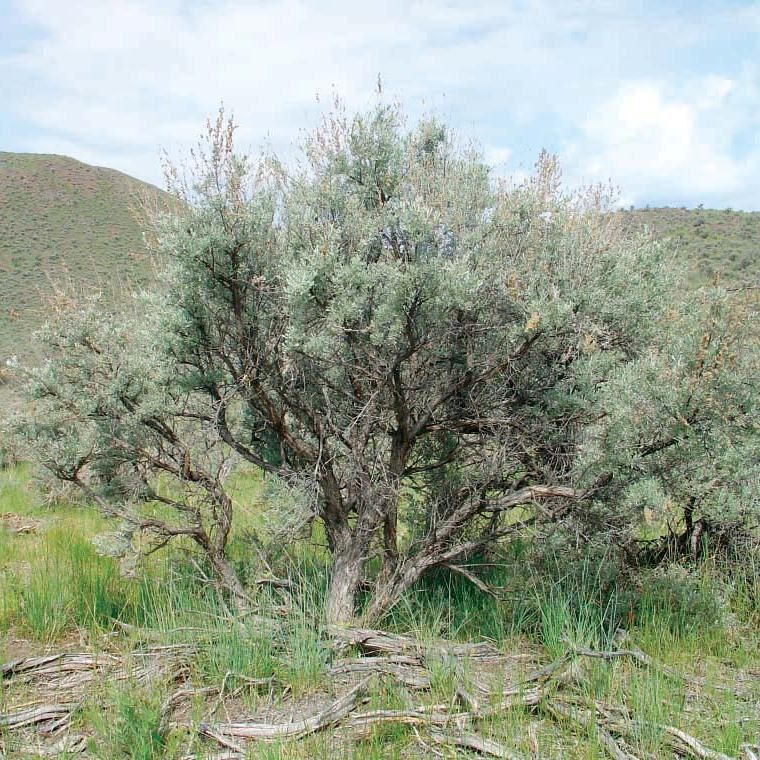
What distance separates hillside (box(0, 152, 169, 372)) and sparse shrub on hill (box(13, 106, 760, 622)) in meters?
26.3

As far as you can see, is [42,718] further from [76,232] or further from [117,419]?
[76,232]

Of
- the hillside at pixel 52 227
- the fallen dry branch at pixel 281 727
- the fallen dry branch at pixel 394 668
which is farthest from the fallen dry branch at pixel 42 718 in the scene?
the hillside at pixel 52 227

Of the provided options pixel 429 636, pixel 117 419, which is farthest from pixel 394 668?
pixel 117 419

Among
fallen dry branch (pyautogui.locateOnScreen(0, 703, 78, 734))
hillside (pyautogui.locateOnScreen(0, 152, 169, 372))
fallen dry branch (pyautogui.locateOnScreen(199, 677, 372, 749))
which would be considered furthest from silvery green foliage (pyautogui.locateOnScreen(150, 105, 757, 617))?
hillside (pyautogui.locateOnScreen(0, 152, 169, 372))

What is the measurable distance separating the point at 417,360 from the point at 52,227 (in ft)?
151

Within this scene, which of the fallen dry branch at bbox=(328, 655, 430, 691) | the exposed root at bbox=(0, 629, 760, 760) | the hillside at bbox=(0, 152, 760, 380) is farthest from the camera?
the hillside at bbox=(0, 152, 760, 380)

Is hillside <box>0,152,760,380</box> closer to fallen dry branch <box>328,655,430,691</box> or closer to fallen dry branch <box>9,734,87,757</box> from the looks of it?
fallen dry branch <box>328,655,430,691</box>

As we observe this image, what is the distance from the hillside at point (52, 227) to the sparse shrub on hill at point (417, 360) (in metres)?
26.3

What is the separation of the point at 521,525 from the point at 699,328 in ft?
6.23

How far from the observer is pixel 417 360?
5316 millimetres

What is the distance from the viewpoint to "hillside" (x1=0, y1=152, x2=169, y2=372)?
35.9 meters

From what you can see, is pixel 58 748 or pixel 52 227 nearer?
pixel 58 748

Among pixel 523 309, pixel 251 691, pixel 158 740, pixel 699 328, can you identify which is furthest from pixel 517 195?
pixel 158 740

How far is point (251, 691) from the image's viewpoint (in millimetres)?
4035
